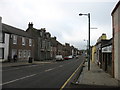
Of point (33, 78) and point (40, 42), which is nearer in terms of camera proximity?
point (33, 78)

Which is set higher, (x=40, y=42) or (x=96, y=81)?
(x=40, y=42)

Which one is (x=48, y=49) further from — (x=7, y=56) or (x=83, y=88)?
(x=83, y=88)

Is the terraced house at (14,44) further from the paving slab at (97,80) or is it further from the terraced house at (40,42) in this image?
the paving slab at (97,80)

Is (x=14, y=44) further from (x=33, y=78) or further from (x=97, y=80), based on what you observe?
(x=97, y=80)

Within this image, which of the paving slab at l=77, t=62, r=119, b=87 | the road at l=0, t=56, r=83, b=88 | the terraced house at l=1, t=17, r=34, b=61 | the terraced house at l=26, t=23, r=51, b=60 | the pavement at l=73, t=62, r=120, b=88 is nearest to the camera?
the pavement at l=73, t=62, r=120, b=88

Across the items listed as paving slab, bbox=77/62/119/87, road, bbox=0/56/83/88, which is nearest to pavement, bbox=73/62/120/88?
paving slab, bbox=77/62/119/87

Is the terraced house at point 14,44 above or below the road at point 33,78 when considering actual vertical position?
above

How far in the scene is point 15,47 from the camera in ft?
115

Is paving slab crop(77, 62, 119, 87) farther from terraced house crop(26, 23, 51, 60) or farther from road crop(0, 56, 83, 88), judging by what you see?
terraced house crop(26, 23, 51, 60)

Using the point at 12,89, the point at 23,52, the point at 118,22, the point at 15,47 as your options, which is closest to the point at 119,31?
the point at 118,22

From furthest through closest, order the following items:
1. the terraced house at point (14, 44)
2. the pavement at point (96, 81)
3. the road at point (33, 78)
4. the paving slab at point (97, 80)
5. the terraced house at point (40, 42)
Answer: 1. the terraced house at point (40, 42)
2. the terraced house at point (14, 44)
3. the paving slab at point (97, 80)
4. the road at point (33, 78)
5. the pavement at point (96, 81)

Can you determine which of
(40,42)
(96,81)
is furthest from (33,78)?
(40,42)

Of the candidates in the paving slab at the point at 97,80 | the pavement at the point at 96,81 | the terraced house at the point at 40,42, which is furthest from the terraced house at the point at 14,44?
the pavement at the point at 96,81

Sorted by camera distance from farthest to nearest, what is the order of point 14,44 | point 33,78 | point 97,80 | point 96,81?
point 14,44 < point 33,78 < point 97,80 < point 96,81
